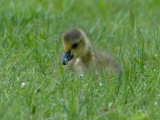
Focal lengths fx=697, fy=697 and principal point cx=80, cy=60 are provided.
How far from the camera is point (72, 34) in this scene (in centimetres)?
596

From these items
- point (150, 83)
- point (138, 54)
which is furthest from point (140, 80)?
point (138, 54)

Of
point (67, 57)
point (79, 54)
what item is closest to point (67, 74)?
point (67, 57)

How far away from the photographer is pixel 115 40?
673 centimetres

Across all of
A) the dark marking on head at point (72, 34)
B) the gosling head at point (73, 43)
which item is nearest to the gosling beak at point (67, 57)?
the gosling head at point (73, 43)

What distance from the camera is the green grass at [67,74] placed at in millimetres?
4367

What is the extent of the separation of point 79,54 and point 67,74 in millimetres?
1019

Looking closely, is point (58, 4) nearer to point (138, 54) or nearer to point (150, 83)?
point (138, 54)

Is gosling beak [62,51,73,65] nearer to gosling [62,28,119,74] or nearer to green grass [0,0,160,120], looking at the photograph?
gosling [62,28,119,74]

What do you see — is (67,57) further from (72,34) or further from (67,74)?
(67,74)

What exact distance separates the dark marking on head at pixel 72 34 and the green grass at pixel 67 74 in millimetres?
161

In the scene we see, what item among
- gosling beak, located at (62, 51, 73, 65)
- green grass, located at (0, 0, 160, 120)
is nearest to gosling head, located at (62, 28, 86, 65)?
gosling beak, located at (62, 51, 73, 65)

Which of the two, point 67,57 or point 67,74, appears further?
point 67,57

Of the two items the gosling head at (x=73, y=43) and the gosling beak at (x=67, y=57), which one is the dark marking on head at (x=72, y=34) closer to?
the gosling head at (x=73, y=43)

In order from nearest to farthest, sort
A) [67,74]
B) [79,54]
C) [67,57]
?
[67,74] < [67,57] < [79,54]
